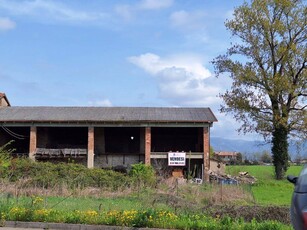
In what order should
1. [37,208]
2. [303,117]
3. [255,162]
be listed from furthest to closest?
[255,162] < [303,117] < [37,208]

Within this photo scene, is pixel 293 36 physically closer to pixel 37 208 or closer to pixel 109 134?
pixel 109 134

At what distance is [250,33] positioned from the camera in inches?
1506

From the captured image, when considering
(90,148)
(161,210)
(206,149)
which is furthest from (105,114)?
(161,210)

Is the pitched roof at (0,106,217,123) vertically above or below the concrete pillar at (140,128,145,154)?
above

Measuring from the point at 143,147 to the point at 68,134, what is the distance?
7.95m

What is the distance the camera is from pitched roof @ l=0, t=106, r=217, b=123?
3841 cm

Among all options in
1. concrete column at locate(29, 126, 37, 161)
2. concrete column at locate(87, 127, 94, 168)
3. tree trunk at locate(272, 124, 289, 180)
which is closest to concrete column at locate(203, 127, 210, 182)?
tree trunk at locate(272, 124, 289, 180)

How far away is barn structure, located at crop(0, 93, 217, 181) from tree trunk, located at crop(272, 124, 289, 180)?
5617 millimetres

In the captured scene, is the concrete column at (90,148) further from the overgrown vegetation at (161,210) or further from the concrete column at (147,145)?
the overgrown vegetation at (161,210)

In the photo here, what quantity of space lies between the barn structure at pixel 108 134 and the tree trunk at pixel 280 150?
5617mm

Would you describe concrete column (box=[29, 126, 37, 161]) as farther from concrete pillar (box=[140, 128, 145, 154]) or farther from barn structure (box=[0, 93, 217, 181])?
concrete pillar (box=[140, 128, 145, 154])

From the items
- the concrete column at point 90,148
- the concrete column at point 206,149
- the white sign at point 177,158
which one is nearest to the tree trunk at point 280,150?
the concrete column at point 206,149

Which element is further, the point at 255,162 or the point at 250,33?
the point at 255,162

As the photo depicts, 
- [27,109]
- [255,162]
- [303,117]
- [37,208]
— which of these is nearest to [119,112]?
[27,109]
